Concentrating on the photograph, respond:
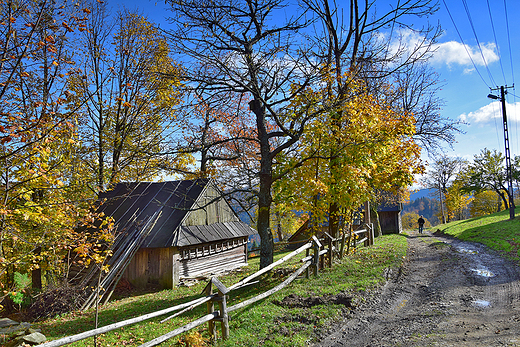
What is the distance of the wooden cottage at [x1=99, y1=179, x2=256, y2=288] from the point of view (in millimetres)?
15984

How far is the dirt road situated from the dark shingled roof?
9615mm

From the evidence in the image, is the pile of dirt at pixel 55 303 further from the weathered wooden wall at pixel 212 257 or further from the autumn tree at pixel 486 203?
the autumn tree at pixel 486 203

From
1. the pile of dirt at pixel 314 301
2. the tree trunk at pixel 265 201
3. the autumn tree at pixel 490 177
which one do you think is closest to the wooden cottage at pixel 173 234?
the tree trunk at pixel 265 201

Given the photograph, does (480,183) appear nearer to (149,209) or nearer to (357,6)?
(357,6)

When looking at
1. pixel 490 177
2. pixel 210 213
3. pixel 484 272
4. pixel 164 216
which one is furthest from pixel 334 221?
pixel 490 177

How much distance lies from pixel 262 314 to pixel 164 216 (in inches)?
433

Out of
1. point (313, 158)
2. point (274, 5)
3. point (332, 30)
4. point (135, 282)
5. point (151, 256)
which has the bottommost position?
point (135, 282)

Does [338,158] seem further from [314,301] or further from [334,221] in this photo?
[314,301]

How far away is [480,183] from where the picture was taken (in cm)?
4169

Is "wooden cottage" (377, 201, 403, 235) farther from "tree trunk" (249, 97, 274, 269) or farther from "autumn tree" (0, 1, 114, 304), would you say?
"autumn tree" (0, 1, 114, 304)

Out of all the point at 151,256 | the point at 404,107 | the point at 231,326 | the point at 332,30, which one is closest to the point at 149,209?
the point at 151,256

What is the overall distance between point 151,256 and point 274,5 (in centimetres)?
1302

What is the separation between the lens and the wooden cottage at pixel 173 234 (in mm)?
15984

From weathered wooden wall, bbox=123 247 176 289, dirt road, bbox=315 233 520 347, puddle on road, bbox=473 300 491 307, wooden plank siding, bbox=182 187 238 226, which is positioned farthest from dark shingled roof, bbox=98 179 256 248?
puddle on road, bbox=473 300 491 307
